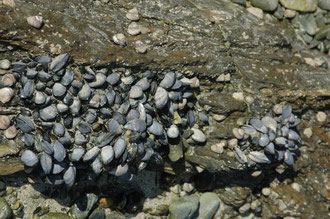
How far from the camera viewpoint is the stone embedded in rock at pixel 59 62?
3316 millimetres

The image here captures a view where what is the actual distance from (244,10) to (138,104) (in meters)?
2.06

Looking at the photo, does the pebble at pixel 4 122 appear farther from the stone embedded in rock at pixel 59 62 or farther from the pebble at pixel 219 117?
the pebble at pixel 219 117

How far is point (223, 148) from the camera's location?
412 cm

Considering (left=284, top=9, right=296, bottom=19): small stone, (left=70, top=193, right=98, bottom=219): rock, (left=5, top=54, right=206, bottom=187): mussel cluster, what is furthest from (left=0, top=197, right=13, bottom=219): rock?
(left=284, top=9, right=296, bottom=19): small stone

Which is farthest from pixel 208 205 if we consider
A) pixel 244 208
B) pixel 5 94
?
pixel 5 94

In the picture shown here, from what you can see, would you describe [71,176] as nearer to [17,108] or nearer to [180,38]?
[17,108]

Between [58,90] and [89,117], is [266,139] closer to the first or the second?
[89,117]

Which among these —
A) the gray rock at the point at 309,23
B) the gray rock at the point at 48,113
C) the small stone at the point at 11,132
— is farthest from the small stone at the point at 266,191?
the small stone at the point at 11,132

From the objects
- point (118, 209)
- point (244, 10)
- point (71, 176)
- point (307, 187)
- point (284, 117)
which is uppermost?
point (244, 10)

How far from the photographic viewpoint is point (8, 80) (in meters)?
3.24

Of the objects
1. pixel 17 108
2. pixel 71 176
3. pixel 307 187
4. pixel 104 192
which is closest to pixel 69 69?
pixel 17 108

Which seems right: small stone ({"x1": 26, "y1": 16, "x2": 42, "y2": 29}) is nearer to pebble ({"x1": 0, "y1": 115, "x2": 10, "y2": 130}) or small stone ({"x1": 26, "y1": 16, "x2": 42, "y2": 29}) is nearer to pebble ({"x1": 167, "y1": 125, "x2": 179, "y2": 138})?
pebble ({"x1": 0, "y1": 115, "x2": 10, "y2": 130})

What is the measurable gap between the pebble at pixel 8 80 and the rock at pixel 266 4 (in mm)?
3189

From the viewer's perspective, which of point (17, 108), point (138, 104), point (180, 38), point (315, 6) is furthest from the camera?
point (315, 6)
